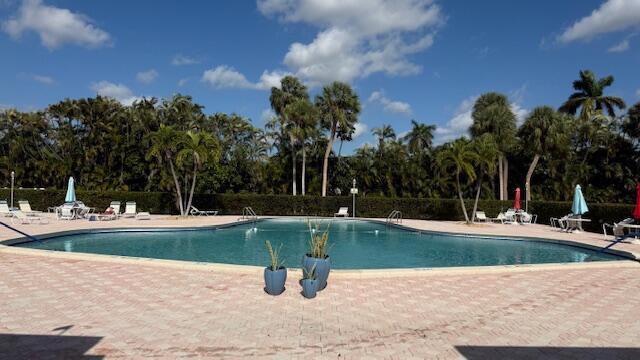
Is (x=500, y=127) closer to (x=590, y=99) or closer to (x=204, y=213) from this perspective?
(x=590, y=99)

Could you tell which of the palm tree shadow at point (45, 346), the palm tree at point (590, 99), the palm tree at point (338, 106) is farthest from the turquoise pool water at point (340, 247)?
the palm tree at point (590, 99)

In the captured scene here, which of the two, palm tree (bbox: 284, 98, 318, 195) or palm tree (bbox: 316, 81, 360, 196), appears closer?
palm tree (bbox: 284, 98, 318, 195)

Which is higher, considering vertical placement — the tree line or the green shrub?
the tree line

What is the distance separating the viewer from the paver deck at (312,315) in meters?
4.53

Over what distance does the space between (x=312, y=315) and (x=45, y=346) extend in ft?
9.64

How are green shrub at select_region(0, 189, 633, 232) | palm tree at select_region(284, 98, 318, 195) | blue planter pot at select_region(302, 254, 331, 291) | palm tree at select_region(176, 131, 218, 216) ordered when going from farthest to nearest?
1. palm tree at select_region(284, 98, 318, 195)
2. green shrub at select_region(0, 189, 633, 232)
3. palm tree at select_region(176, 131, 218, 216)
4. blue planter pot at select_region(302, 254, 331, 291)

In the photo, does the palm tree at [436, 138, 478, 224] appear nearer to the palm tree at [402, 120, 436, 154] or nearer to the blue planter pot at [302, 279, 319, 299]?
the blue planter pot at [302, 279, 319, 299]

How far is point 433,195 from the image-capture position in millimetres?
32844

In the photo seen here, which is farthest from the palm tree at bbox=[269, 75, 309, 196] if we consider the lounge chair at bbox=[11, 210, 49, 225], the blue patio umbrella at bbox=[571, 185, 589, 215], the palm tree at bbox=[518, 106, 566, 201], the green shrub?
the blue patio umbrella at bbox=[571, 185, 589, 215]

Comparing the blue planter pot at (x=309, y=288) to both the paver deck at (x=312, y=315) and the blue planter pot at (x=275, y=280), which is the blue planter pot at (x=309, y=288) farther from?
the blue planter pot at (x=275, y=280)

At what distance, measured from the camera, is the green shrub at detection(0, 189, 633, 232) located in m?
25.2

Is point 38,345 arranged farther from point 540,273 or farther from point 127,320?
point 540,273

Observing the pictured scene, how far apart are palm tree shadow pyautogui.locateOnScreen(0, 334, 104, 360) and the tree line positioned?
25575 millimetres

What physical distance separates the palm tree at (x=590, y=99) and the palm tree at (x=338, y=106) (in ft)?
60.9
